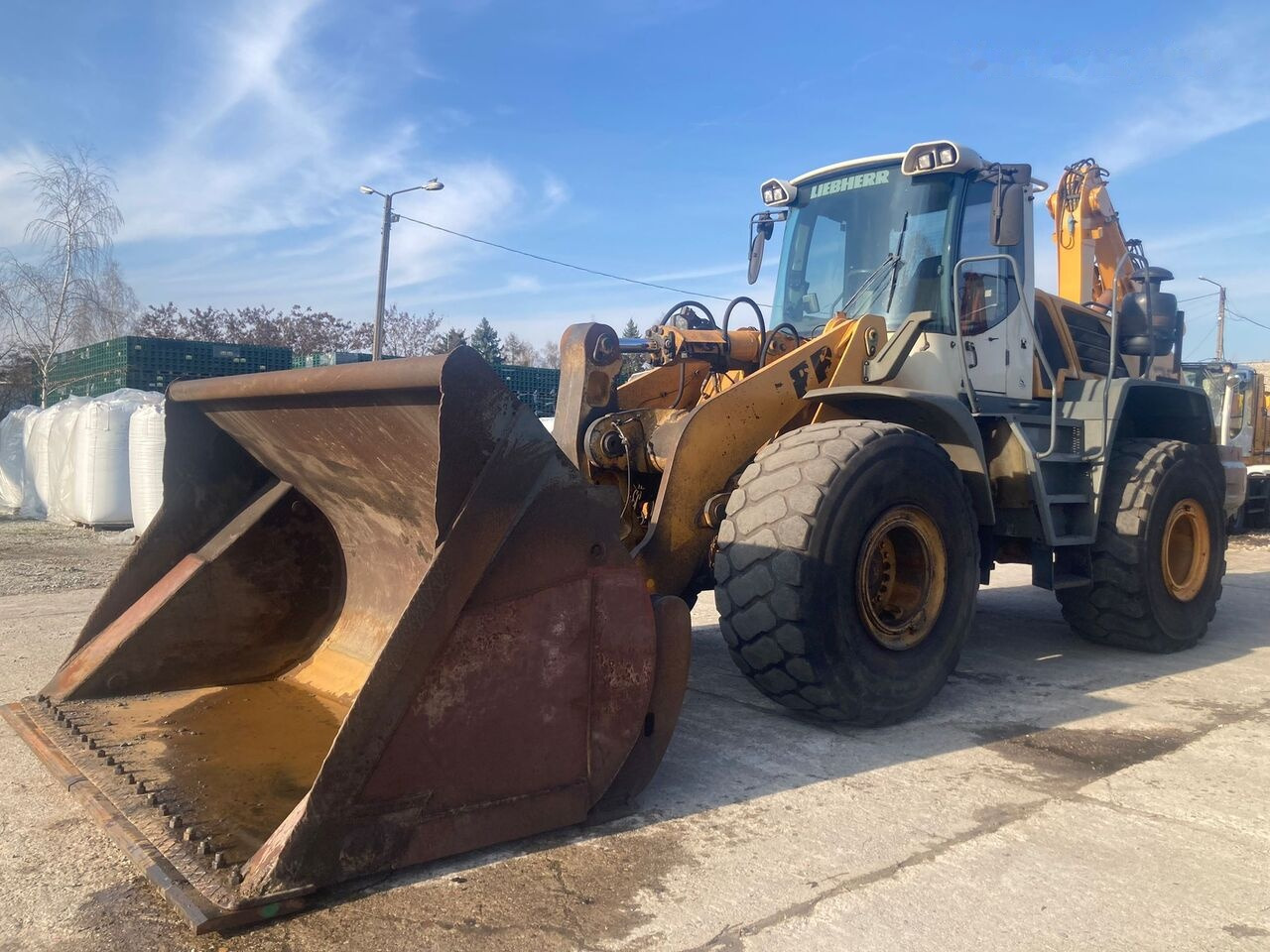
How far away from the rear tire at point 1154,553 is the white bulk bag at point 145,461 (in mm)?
9333

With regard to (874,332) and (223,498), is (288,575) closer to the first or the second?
(223,498)

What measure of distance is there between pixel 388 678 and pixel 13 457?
14.6 meters

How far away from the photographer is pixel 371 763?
2.62 meters

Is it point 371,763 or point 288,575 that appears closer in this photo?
point 371,763

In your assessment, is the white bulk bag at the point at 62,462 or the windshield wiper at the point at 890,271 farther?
the white bulk bag at the point at 62,462

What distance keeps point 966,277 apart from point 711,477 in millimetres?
2165

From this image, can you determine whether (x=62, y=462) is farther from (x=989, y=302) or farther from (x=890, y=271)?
(x=989, y=302)

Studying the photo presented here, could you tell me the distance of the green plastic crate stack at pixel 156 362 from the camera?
1509 cm

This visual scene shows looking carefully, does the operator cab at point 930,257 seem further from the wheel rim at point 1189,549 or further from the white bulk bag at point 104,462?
the white bulk bag at point 104,462

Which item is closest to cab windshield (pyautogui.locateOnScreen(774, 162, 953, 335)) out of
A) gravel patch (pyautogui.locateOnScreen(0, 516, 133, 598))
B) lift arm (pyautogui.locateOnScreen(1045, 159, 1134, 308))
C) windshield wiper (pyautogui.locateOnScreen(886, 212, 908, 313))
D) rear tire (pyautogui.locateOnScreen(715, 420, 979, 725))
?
windshield wiper (pyautogui.locateOnScreen(886, 212, 908, 313))

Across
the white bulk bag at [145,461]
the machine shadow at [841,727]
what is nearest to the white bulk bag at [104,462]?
the white bulk bag at [145,461]

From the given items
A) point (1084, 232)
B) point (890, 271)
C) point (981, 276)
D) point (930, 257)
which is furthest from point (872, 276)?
point (1084, 232)

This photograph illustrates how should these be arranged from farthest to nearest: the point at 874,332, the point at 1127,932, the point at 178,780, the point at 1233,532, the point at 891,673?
1. the point at 1233,532
2. the point at 874,332
3. the point at 891,673
4. the point at 178,780
5. the point at 1127,932

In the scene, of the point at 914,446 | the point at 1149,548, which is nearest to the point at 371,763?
the point at 914,446
